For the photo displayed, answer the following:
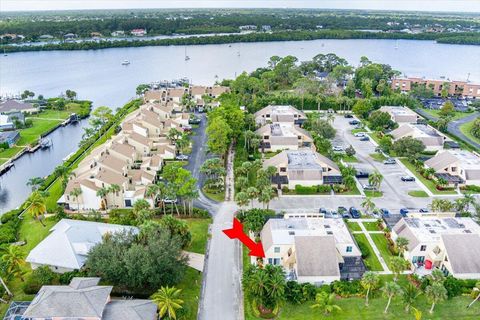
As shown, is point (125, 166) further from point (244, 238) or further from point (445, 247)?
point (445, 247)

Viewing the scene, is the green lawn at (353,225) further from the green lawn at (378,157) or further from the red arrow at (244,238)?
the green lawn at (378,157)

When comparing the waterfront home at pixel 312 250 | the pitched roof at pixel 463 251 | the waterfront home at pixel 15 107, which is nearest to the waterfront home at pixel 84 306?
the waterfront home at pixel 312 250

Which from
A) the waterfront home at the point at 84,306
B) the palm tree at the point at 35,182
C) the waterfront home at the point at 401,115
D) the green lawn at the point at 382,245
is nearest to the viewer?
the waterfront home at the point at 84,306

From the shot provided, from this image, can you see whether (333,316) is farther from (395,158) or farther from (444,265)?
(395,158)

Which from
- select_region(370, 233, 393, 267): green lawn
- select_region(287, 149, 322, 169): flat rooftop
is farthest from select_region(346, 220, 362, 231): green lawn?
select_region(287, 149, 322, 169): flat rooftop

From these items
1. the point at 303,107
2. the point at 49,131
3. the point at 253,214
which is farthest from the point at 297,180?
the point at 49,131

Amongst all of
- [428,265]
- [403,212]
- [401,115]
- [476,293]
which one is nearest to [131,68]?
[401,115]
